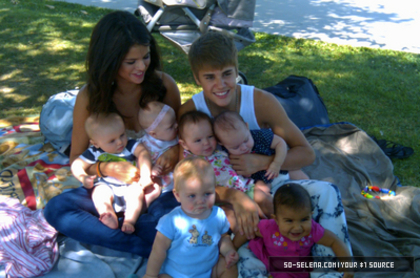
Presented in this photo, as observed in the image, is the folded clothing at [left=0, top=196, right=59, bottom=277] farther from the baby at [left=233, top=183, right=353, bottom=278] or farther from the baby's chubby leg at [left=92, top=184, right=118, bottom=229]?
the baby at [left=233, top=183, right=353, bottom=278]

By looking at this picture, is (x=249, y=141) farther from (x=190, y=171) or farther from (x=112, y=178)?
(x=112, y=178)

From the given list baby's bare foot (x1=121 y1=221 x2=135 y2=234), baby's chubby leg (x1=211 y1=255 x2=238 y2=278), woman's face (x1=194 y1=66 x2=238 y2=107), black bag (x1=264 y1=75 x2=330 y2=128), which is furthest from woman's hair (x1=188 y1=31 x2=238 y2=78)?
black bag (x1=264 y1=75 x2=330 y2=128)

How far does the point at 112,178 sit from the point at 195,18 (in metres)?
3.10

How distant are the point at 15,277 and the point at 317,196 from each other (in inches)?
79.7

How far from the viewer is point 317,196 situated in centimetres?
240

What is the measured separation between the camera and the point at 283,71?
20.1 feet

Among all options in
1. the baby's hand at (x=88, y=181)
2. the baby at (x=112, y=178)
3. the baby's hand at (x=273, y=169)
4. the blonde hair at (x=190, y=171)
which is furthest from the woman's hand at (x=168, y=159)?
the baby's hand at (x=273, y=169)

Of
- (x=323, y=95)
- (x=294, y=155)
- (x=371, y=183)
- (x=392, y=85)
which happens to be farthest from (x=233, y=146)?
(x=392, y=85)

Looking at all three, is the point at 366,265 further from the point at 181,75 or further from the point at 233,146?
the point at 181,75

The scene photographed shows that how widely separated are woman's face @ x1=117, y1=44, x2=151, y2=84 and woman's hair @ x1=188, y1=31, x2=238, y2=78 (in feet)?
1.17

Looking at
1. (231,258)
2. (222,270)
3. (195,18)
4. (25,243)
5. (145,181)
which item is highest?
(195,18)

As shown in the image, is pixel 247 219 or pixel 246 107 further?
pixel 246 107

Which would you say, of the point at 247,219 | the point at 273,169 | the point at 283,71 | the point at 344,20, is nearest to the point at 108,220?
the point at 247,219

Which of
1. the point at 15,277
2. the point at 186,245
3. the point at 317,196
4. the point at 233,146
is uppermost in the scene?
the point at 233,146
